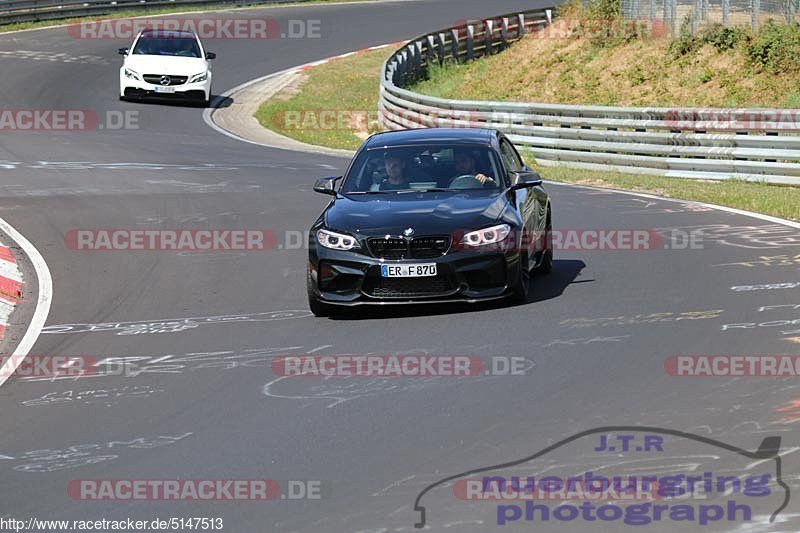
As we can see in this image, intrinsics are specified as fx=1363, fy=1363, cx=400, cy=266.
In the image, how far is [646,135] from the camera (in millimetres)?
23234

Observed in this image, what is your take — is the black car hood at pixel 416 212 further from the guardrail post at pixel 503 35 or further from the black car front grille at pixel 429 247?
the guardrail post at pixel 503 35

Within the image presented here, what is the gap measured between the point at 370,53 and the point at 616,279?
35.2 meters

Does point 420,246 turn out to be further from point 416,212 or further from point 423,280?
point 416,212

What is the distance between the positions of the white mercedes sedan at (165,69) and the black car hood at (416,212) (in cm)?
2196

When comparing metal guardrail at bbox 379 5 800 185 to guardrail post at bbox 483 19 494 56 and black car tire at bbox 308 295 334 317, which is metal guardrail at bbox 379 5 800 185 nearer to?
black car tire at bbox 308 295 334 317

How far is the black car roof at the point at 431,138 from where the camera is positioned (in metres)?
12.7

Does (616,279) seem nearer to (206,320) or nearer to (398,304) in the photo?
(398,304)

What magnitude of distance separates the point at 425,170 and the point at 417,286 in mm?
1674

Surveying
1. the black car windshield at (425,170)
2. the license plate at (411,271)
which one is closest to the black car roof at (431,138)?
the black car windshield at (425,170)

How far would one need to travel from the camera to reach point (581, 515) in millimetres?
6211

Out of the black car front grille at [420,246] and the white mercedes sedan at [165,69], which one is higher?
the black car front grille at [420,246]

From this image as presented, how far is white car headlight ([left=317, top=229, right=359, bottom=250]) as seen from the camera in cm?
1138

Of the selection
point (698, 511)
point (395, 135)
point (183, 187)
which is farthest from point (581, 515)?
point (183, 187)

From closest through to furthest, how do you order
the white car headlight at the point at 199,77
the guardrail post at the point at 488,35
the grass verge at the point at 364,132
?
the grass verge at the point at 364,132 → the white car headlight at the point at 199,77 → the guardrail post at the point at 488,35
